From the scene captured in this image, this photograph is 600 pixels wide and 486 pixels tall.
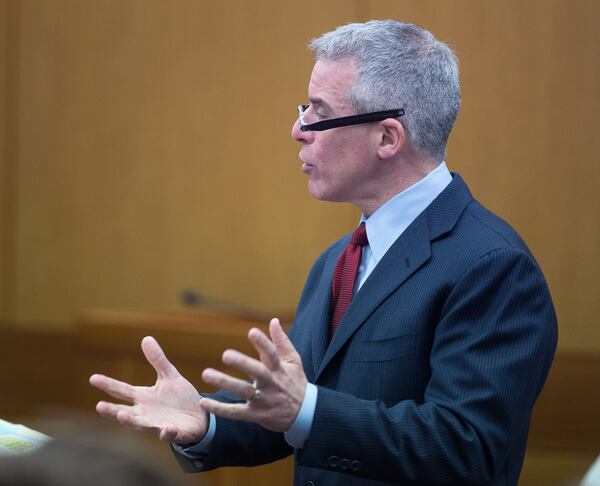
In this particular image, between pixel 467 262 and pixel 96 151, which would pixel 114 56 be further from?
pixel 467 262

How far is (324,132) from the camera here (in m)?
2.04

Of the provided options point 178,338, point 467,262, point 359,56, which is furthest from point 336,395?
point 178,338

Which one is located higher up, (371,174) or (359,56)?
(359,56)

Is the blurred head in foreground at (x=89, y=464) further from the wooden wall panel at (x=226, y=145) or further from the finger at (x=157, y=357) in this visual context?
the wooden wall panel at (x=226, y=145)

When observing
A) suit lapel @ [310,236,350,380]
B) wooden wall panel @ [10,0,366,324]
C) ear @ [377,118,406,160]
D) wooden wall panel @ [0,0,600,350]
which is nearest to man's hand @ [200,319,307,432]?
suit lapel @ [310,236,350,380]

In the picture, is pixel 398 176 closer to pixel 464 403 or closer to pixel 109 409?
pixel 464 403

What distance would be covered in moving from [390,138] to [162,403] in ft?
2.36

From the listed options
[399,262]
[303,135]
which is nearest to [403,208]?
[399,262]

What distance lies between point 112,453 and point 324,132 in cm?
127

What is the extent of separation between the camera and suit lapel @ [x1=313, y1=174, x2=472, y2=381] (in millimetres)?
1888

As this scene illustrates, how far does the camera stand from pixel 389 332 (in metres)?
1.85

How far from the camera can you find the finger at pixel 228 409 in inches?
62.1

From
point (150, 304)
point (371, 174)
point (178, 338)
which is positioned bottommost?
point (150, 304)

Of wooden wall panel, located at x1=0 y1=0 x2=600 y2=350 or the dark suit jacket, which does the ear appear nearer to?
the dark suit jacket
